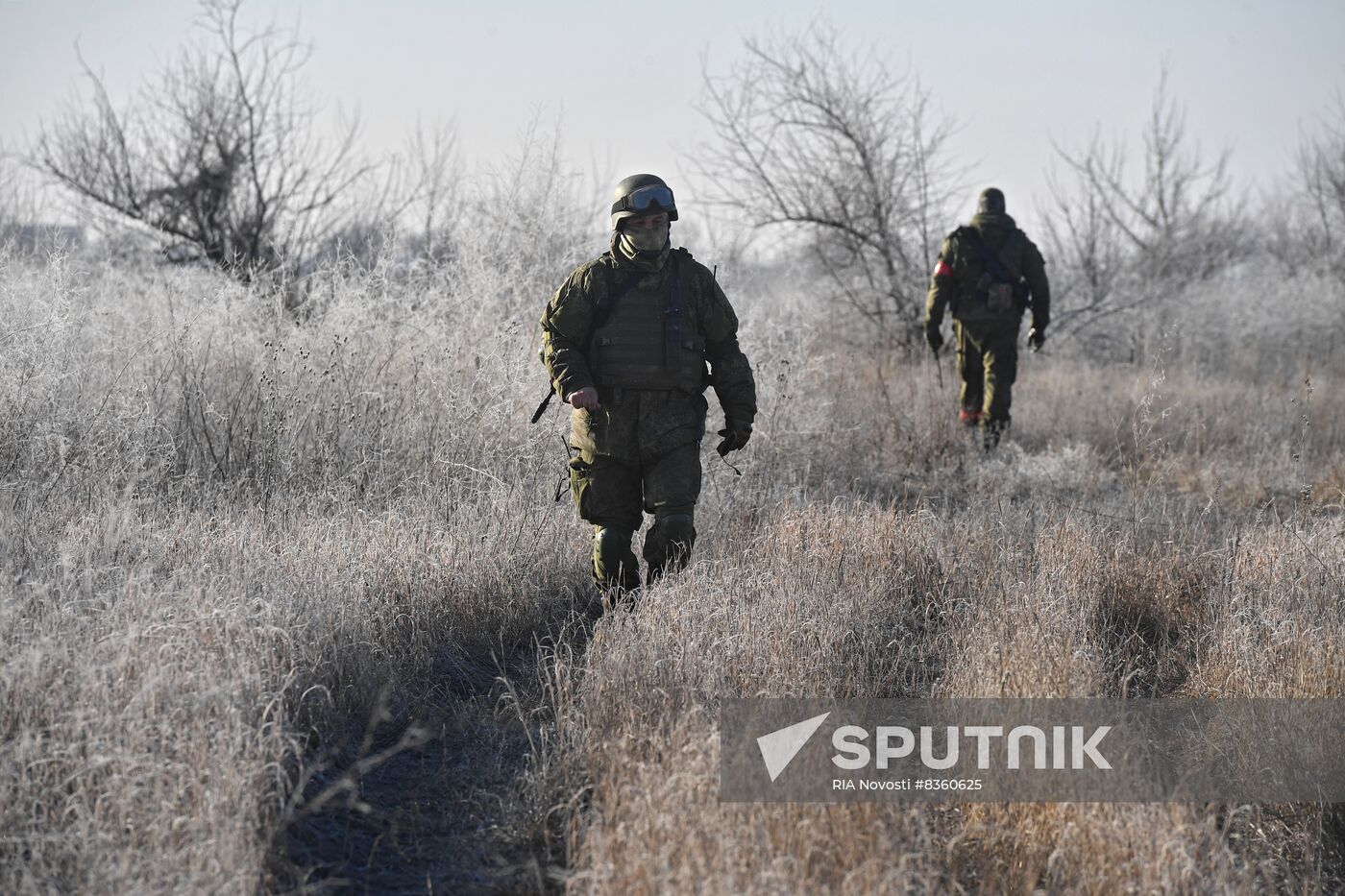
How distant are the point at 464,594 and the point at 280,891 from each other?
1.77 m

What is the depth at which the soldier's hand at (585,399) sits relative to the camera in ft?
12.7

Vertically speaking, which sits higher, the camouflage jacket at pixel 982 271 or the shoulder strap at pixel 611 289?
the camouflage jacket at pixel 982 271

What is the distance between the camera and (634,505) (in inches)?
165

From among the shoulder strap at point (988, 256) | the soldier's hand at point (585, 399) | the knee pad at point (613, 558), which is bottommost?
the knee pad at point (613, 558)

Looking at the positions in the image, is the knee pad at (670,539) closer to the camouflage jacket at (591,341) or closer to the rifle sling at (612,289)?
the camouflage jacket at (591,341)

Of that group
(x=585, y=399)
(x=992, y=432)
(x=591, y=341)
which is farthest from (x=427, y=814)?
(x=992, y=432)

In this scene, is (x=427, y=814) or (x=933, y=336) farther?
(x=933, y=336)

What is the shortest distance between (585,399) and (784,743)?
4.78 ft

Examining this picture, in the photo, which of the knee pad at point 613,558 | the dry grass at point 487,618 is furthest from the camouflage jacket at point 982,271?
the knee pad at point 613,558

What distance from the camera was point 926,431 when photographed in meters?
7.71

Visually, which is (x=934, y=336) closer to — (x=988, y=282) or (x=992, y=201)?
(x=988, y=282)

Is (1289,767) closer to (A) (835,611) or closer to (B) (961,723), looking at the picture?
(B) (961,723)

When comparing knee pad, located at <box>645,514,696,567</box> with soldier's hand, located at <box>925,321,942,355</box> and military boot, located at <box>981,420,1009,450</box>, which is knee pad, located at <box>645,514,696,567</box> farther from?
soldier's hand, located at <box>925,321,942,355</box>

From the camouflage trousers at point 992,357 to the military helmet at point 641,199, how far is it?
14.9 feet
